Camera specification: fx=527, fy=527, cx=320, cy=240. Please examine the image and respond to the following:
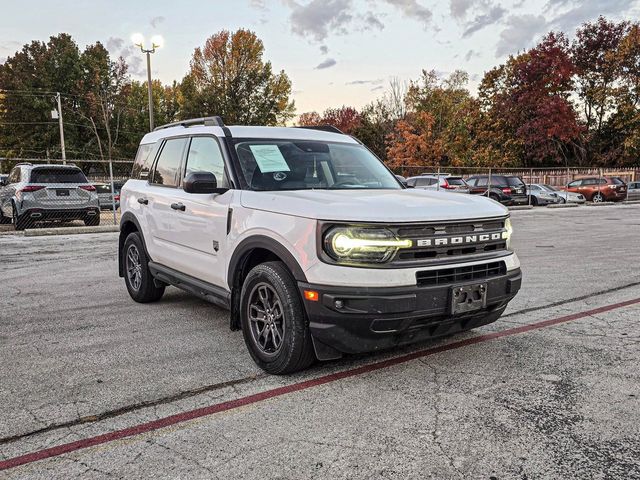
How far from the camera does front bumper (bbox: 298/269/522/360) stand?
338 cm

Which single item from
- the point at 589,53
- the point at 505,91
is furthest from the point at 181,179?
the point at 589,53

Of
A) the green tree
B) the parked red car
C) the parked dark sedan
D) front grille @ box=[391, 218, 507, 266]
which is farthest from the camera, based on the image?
the green tree

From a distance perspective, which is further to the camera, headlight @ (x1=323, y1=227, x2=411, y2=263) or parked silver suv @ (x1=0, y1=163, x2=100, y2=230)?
parked silver suv @ (x1=0, y1=163, x2=100, y2=230)

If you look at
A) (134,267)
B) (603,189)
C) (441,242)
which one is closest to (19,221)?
(134,267)

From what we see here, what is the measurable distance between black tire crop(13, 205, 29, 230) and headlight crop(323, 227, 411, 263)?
41.1 ft

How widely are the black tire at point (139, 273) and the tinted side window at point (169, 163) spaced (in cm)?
81

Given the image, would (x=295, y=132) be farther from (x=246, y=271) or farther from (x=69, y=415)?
(x=69, y=415)

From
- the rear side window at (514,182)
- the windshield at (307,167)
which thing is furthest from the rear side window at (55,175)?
the rear side window at (514,182)

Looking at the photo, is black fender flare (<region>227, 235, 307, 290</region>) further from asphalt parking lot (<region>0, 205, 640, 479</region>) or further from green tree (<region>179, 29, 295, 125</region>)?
green tree (<region>179, 29, 295, 125</region>)

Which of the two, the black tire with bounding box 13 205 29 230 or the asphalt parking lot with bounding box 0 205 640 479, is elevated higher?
the black tire with bounding box 13 205 29 230

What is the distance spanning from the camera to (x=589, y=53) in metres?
41.2

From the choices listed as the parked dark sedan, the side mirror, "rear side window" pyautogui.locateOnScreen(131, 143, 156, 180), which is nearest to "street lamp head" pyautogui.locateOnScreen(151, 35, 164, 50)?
the parked dark sedan

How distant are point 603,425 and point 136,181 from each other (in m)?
5.28

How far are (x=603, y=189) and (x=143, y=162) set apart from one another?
103 feet
